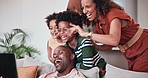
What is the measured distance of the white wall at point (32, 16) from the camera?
2.61 m

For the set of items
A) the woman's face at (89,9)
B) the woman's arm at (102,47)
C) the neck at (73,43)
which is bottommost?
the woman's arm at (102,47)

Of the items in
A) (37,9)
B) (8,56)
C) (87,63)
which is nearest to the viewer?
(8,56)

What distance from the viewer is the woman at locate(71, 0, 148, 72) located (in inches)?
72.1

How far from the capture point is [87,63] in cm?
207

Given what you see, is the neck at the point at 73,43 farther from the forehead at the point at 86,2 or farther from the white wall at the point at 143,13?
the white wall at the point at 143,13

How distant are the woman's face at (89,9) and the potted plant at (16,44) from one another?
3.50 ft

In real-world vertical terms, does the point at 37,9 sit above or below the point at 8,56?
above

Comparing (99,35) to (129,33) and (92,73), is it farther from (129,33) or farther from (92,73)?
(92,73)

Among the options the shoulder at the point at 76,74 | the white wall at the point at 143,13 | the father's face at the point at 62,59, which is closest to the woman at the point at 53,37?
the father's face at the point at 62,59

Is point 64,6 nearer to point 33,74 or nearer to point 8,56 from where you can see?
point 33,74

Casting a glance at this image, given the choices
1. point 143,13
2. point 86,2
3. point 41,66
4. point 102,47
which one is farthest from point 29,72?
point 143,13

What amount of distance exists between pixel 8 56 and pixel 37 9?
4.36 feet

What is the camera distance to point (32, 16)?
280 cm

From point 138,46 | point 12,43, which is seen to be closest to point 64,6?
point 138,46
